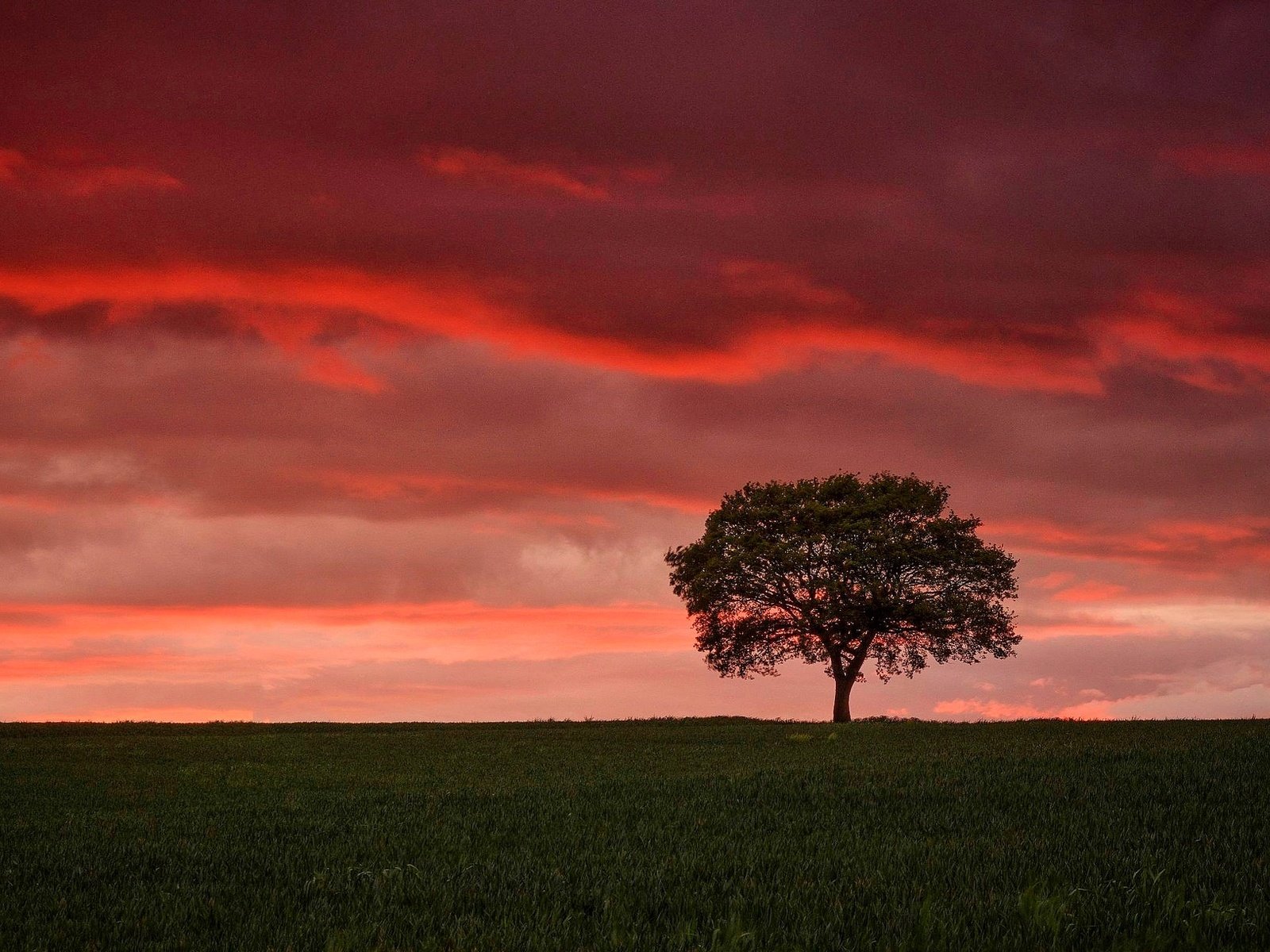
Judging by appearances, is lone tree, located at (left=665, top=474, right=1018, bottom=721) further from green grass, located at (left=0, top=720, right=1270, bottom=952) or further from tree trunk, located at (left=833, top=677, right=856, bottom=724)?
green grass, located at (left=0, top=720, right=1270, bottom=952)

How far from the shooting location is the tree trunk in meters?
49.6

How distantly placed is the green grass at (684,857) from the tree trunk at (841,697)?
89.6 ft

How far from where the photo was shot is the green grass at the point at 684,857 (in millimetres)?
7836

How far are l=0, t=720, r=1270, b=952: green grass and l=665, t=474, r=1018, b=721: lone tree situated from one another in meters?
24.7

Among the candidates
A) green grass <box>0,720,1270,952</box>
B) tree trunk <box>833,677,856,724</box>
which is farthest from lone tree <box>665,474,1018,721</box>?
green grass <box>0,720,1270,952</box>

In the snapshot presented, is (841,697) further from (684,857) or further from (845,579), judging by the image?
(684,857)

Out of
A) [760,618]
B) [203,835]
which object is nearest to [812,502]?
[760,618]

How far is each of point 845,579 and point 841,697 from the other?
6606 millimetres

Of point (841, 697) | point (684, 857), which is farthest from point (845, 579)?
point (684, 857)

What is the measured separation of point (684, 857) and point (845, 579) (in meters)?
38.0

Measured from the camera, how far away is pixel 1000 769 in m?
17.2

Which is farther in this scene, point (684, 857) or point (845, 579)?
point (845, 579)

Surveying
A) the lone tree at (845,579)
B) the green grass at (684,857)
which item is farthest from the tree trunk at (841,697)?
the green grass at (684,857)

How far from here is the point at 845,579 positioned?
47.3m
